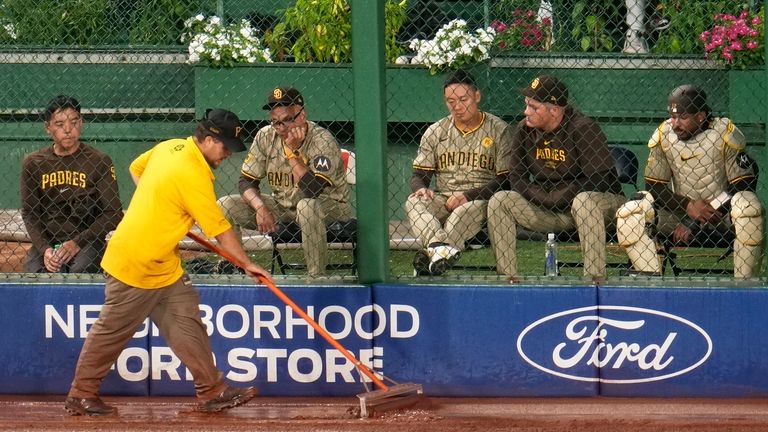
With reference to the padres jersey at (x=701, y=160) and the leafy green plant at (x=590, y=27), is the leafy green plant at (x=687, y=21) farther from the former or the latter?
the padres jersey at (x=701, y=160)

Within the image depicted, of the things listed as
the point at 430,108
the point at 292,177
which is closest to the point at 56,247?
the point at 292,177

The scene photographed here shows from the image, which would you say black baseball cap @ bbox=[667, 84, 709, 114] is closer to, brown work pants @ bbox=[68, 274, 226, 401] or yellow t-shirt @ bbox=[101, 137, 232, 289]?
yellow t-shirt @ bbox=[101, 137, 232, 289]

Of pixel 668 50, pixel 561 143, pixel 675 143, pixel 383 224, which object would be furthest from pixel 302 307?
pixel 668 50

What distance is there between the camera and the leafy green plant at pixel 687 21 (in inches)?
349

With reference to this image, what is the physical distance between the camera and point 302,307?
7727 mm

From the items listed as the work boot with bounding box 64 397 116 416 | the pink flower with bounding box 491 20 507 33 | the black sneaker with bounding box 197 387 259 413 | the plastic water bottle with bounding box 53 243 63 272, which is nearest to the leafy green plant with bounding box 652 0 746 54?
the pink flower with bounding box 491 20 507 33

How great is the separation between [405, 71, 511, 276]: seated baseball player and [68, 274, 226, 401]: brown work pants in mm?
1586

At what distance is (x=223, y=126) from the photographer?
713cm

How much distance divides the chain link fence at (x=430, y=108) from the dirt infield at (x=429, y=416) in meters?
0.77

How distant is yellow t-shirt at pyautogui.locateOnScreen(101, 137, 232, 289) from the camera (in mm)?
7059

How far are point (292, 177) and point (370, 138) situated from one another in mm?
1250

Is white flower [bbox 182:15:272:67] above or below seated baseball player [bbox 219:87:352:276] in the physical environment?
above

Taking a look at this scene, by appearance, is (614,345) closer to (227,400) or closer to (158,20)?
(227,400)

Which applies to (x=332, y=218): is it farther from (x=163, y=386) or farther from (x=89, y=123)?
(x=89, y=123)
